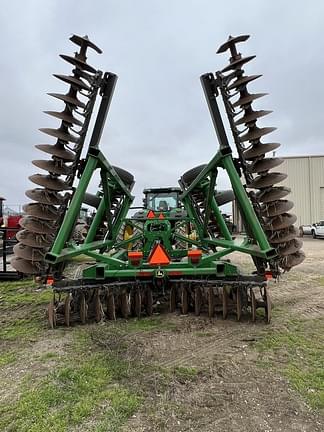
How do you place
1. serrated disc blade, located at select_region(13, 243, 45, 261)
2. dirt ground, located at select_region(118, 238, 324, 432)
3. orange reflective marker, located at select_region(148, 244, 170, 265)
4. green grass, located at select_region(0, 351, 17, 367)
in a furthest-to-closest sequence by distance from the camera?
orange reflective marker, located at select_region(148, 244, 170, 265), serrated disc blade, located at select_region(13, 243, 45, 261), green grass, located at select_region(0, 351, 17, 367), dirt ground, located at select_region(118, 238, 324, 432)

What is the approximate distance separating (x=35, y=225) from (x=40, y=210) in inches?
6.7

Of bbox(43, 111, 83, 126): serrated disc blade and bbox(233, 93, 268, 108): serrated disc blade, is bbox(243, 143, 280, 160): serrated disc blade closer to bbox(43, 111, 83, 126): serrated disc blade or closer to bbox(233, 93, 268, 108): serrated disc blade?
bbox(233, 93, 268, 108): serrated disc blade

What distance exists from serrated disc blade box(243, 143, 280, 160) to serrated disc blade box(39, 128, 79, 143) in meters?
1.99

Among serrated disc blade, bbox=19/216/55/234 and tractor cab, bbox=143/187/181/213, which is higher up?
tractor cab, bbox=143/187/181/213

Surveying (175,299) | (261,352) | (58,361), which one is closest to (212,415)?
(261,352)

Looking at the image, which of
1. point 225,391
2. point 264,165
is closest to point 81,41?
point 264,165

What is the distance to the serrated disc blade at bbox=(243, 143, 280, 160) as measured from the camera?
3959mm

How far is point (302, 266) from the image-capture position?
346 inches

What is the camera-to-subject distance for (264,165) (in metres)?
4.02

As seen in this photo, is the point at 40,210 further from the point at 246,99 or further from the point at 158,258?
the point at 246,99

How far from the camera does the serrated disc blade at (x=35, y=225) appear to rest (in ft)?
12.4

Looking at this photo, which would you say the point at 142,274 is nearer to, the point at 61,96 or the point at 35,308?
the point at 35,308

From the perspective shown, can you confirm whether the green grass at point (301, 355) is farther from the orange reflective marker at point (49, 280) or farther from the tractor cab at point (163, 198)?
the tractor cab at point (163, 198)

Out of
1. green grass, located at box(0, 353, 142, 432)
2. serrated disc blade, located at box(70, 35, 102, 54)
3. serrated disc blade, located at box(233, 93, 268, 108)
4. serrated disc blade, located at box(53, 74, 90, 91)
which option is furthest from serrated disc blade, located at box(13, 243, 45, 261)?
serrated disc blade, located at box(233, 93, 268, 108)
